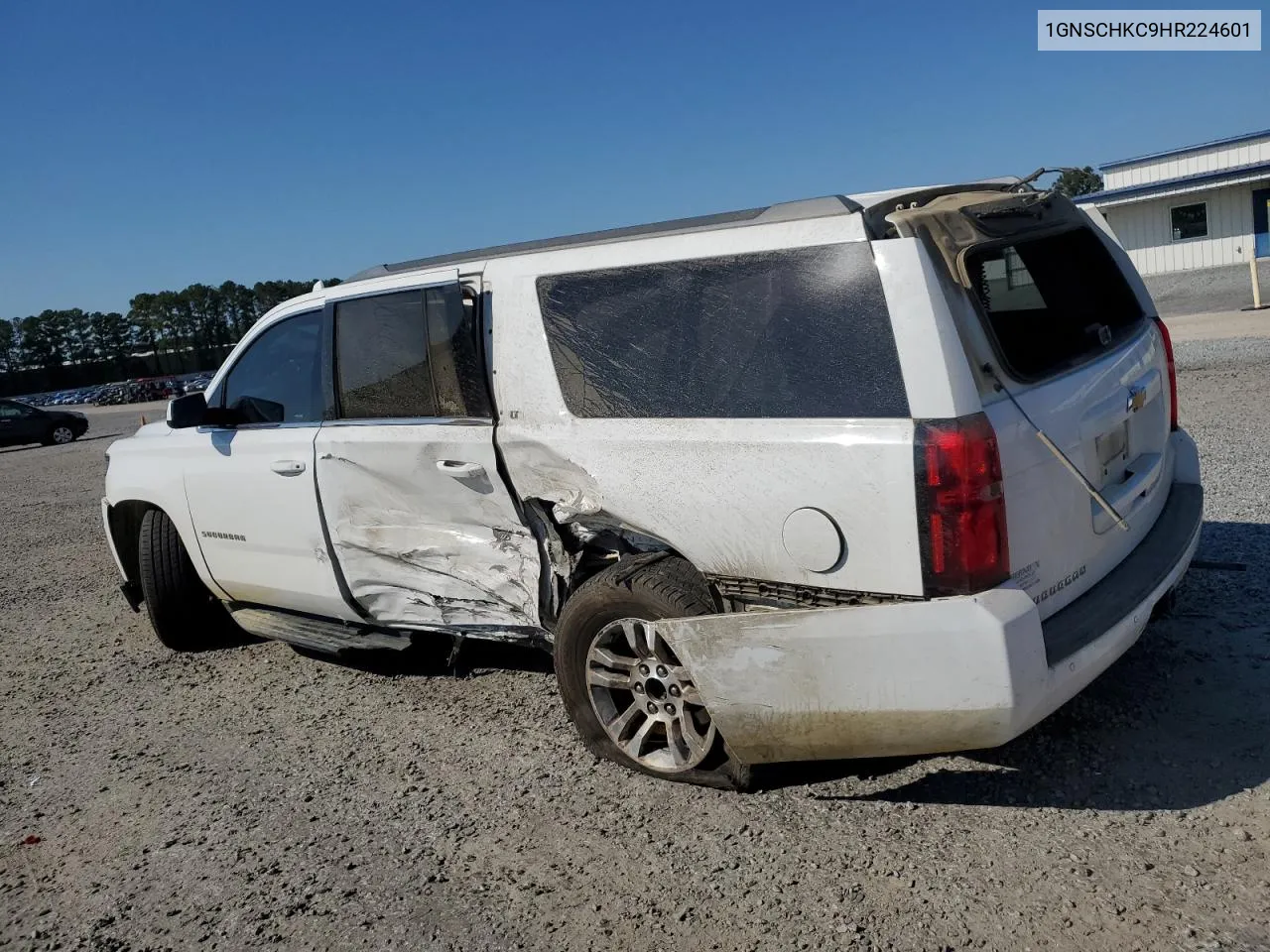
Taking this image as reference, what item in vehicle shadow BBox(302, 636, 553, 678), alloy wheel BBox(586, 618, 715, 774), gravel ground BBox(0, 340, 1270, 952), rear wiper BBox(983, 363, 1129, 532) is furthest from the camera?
vehicle shadow BBox(302, 636, 553, 678)

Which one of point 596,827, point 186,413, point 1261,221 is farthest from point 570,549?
point 1261,221

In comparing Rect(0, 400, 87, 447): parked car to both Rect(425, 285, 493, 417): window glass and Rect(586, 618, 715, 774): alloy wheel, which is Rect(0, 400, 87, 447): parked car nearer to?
Rect(425, 285, 493, 417): window glass

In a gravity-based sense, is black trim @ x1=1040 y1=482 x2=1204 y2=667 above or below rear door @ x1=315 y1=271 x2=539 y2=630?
below

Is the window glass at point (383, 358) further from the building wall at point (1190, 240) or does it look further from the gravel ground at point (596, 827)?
the building wall at point (1190, 240)

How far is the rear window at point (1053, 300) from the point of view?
133 inches

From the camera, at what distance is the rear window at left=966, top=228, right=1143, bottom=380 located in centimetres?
337

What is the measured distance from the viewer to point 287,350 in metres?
5.17

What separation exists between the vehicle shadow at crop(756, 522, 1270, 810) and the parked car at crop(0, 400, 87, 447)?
3068 cm

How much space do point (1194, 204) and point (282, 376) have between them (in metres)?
38.8

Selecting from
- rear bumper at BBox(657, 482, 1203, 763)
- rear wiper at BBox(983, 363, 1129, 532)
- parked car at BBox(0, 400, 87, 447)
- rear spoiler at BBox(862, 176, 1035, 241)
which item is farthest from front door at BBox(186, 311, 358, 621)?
parked car at BBox(0, 400, 87, 447)

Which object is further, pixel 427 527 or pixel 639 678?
pixel 427 527

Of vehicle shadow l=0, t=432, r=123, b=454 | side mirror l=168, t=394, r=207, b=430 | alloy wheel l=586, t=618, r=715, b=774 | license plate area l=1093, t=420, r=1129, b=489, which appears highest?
side mirror l=168, t=394, r=207, b=430

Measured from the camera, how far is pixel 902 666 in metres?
3.02

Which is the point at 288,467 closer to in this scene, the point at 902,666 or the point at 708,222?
the point at 708,222
